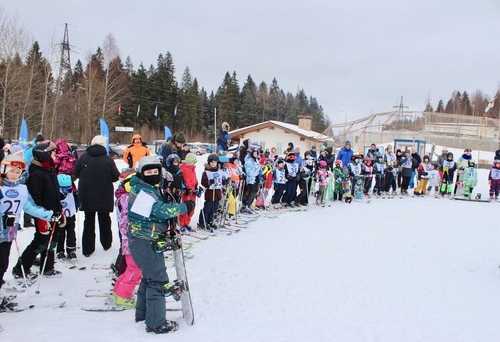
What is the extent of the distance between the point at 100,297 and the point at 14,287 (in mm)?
1067

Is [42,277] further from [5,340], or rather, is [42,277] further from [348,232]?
[348,232]

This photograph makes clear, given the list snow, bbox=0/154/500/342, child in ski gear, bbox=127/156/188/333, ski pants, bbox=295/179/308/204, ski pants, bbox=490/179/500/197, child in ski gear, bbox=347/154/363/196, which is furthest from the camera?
ski pants, bbox=490/179/500/197

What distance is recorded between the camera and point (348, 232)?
313 inches

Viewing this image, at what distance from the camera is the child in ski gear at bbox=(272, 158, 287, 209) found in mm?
10750

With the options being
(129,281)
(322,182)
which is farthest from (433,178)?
(129,281)

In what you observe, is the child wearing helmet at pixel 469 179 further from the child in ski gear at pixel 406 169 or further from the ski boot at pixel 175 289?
the ski boot at pixel 175 289

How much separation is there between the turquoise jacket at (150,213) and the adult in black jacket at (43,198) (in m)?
1.82

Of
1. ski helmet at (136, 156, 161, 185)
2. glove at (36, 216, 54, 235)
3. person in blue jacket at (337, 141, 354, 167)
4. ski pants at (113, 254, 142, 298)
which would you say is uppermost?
person in blue jacket at (337, 141, 354, 167)

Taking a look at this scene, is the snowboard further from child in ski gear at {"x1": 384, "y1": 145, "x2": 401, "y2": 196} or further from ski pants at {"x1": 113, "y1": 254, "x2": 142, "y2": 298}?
child in ski gear at {"x1": 384, "y1": 145, "x2": 401, "y2": 196}

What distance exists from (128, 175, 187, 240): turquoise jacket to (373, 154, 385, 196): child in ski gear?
11836mm

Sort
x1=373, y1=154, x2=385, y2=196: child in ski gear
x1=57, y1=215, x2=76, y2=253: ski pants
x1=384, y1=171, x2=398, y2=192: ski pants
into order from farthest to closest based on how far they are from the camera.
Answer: x1=384, y1=171, x2=398, y2=192: ski pants → x1=373, y1=154, x2=385, y2=196: child in ski gear → x1=57, y1=215, x2=76, y2=253: ski pants

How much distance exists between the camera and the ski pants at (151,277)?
11.2 feet

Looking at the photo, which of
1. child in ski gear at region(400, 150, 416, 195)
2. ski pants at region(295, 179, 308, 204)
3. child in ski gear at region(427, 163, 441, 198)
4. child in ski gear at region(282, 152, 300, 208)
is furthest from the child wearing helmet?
child in ski gear at region(282, 152, 300, 208)

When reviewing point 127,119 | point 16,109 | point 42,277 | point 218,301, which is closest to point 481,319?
point 218,301
